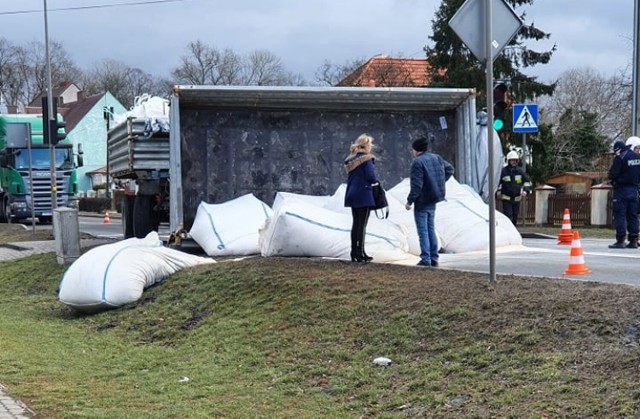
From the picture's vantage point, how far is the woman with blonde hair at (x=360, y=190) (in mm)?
9734

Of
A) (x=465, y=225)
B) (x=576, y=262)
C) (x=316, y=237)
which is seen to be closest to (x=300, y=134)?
(x=465, y=225)

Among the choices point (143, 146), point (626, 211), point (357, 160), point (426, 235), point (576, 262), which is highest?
point (143, 146)

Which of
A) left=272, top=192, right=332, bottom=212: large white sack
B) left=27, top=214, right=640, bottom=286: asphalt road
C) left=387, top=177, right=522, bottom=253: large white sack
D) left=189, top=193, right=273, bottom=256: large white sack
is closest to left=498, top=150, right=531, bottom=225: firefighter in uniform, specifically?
left=27, top=214, right=640, bottom=286: asphalt road

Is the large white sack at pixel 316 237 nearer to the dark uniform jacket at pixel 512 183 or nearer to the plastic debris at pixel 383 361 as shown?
the plastic debris at pixel 383 361

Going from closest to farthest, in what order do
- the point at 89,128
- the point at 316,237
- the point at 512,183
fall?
the point at 316,237
the point at 512,183
the point at 89,128

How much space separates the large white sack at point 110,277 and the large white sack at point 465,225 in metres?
3.56

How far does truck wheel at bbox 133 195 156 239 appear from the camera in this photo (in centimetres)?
1588

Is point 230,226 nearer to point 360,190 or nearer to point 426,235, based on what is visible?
point 360,190

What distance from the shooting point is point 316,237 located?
35.1 ft

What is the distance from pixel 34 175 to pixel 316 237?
21722mm

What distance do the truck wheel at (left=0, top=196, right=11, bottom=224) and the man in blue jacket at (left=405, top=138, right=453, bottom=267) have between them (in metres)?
24.3

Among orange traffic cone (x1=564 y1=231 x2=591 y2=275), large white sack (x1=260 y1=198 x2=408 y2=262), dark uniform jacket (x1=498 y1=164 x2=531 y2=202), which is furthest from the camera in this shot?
dark uniform jacket (x1=498 y1=164 x2=531 y2=202)

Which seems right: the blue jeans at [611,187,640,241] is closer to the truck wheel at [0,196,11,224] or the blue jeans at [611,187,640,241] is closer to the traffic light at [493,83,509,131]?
the traffic light at [493,83,509,131]

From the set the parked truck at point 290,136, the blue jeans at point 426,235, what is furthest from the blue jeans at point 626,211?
the blue jeans at point 426,235
